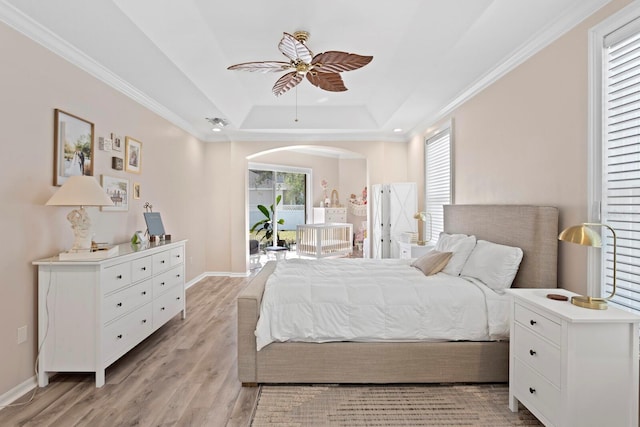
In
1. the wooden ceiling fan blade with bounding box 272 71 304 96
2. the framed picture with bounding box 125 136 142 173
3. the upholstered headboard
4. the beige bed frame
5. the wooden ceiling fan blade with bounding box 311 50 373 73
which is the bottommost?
the beige bed frame

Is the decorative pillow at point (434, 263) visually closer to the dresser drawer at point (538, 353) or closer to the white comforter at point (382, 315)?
the white comforter at point (382, 315)

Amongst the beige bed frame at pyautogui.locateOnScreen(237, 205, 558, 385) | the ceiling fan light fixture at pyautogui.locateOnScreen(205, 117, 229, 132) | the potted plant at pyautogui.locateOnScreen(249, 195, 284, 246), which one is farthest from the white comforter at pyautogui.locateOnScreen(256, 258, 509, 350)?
the potted plant at pyautogui.locateOnScreen(249, 195, 284, 246)

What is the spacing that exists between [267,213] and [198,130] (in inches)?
108

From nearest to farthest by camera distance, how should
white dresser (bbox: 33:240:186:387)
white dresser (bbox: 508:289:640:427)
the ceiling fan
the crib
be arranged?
white dresser (bbox: 508:289:640:427), white dresser (bbox: 33:240:186:387), the ceiling fan, the crib

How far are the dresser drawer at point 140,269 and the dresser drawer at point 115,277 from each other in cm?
6

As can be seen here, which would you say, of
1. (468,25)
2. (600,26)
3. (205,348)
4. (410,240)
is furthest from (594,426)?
(410,240)

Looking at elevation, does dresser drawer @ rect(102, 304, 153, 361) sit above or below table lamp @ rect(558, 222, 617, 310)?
below

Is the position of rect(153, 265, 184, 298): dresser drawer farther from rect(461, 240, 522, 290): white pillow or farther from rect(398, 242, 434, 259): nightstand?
rect(398, 242, 434, 259): nightstand

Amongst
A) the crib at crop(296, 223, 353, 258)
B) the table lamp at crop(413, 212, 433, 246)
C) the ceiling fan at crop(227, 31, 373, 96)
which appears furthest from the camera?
the crib at crop(296, 223, 353, 258)

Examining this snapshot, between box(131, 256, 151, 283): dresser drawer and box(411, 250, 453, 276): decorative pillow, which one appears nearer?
box(131, 256, 151, 283): dresser drawer

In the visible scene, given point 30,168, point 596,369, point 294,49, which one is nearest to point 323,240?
point 294,49

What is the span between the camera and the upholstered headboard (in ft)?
8.16

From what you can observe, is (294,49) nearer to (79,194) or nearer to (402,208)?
(79,194)

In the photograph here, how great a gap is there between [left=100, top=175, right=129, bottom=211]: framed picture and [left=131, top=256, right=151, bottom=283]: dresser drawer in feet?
2.51
